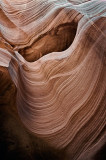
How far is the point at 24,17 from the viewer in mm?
2211

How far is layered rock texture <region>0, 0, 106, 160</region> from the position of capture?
52.8 inches

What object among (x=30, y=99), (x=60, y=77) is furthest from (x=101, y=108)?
(x=30, y=99)

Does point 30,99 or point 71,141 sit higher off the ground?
point 30,99

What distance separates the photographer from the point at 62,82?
154cm

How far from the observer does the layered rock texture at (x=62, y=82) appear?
134 cm

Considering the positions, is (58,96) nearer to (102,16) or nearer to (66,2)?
(102,16)

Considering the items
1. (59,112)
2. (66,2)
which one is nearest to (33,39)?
(66,2)

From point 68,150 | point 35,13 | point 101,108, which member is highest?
point 35,13

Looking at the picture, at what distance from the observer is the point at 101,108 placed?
4.44 ft

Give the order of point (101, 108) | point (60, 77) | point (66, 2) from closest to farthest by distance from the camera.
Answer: point (101, 108), point (60, 77), point (66, 2)

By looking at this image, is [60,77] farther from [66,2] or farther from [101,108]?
[66,2]

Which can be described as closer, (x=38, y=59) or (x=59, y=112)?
(x=59, y=112)

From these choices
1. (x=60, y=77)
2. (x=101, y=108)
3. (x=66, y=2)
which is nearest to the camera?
(x=101, y=108)

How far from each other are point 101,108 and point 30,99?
1.84 ft
